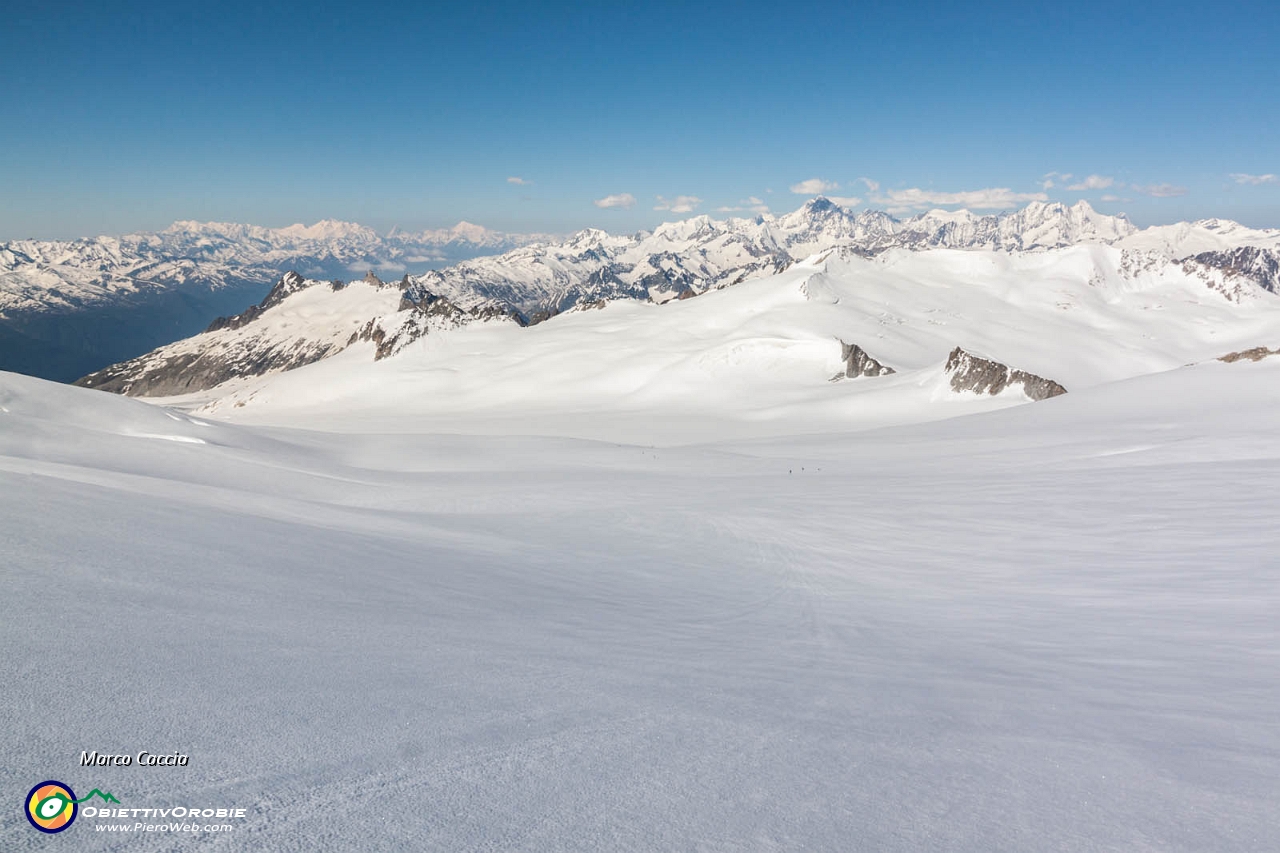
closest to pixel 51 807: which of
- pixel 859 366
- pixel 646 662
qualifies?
pixel 646 662

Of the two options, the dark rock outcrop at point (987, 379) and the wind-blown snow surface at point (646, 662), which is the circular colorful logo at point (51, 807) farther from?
the dark rock outcrop at point (987, 379)

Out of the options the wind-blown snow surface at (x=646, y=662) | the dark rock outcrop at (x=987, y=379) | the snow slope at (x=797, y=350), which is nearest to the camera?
the wind-blown snow surface at (x=646, y=662)

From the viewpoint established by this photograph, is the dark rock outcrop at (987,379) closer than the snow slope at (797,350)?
Yes

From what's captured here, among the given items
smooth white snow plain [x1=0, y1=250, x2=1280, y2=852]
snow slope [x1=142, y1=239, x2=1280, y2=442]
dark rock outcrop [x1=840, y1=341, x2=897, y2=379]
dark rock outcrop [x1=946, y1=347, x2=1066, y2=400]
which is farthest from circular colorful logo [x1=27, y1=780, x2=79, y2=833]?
dark rock outcrop [x1=840, y1=341, x2=897, y2=379]

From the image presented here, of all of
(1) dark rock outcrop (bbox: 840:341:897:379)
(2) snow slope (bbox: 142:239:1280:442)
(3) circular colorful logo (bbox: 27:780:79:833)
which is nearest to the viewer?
(3) circular colorful logo (bbox: 27:780:79:833)

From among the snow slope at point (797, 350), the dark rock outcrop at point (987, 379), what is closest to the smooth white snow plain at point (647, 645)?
the snow slope at point (797, 350)

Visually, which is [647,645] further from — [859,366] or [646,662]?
[859,366]

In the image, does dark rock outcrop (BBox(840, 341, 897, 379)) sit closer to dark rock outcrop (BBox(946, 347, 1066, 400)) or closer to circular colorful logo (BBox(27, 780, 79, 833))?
dark rock outcrop (BBox(946, 347, 1066, 400))

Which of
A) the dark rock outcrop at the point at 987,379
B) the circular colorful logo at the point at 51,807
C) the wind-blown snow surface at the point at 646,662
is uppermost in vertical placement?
the dark rock outcrop at the point at 987,379
